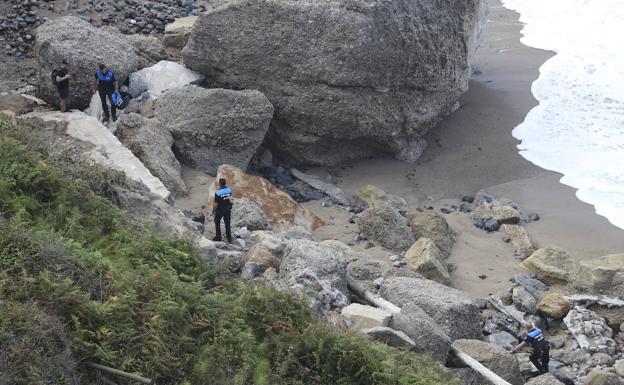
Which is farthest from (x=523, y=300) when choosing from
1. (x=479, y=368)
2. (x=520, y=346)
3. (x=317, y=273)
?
(x=317, y=273)

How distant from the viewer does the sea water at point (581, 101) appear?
1642cm

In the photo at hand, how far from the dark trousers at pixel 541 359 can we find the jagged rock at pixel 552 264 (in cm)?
268

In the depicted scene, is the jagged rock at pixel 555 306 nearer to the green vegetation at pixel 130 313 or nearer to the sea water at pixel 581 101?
the sea water at pixel 581 101

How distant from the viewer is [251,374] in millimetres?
6371

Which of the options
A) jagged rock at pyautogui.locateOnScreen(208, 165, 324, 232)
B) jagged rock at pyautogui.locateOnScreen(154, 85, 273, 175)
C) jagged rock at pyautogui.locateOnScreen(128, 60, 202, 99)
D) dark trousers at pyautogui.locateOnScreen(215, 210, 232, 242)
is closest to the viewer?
dark trousers at pyautogui.locateOnScreen(215, 210, 232, 242)

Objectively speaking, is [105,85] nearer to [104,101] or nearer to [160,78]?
[104,101]

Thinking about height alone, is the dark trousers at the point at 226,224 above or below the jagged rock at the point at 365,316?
below

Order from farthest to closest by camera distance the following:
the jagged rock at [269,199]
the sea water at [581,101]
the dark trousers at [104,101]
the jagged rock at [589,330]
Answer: the sea water at [581,101], the dark trousers at [104,101], the jagged rock at [269,199], the jagged rock at [589,330]

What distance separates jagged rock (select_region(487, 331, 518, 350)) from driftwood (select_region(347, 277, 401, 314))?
2.13 meters

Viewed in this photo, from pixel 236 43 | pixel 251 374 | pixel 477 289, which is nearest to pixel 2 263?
pixel 251 374

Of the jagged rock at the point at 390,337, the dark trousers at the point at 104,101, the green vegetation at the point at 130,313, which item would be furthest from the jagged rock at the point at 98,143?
the jagged rock at the point at 390,337

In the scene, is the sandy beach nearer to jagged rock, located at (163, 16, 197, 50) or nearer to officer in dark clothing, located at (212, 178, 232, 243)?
officer in dark clothing, located at (212, 178, 232, 243)

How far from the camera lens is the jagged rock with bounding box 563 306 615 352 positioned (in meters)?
11.0

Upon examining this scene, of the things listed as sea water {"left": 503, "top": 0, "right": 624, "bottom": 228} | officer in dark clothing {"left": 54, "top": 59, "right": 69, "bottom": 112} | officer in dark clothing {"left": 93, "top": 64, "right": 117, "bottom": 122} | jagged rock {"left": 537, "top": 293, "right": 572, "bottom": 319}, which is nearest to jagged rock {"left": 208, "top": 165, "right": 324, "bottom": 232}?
officer in dark clothing {"left": 93, "top": 64, "right": 117, "bottom": 122}
